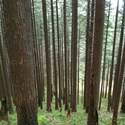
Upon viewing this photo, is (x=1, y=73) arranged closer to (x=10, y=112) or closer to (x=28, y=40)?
(x=10, y=112)

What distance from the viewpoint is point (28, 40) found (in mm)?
4645

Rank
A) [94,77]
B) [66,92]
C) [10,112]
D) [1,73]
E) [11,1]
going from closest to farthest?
[11,1] → [94,77] → [1,73] → [10,112] → [66,92]

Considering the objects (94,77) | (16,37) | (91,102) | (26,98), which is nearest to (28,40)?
(16,37)

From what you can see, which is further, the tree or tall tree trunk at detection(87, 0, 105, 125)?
tall tree trunk at detection(87, 0, 105, 125)

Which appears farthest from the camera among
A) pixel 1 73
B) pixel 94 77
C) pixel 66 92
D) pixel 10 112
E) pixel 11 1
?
pixel 66 92

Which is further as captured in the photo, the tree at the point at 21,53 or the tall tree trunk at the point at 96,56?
the tall tree trunk at the point at 96,56

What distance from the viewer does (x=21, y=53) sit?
4.53 m

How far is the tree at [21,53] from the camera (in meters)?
4.34

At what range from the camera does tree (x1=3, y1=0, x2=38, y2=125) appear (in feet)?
14.2

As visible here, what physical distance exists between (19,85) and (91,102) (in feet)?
5.32

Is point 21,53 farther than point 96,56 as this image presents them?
No

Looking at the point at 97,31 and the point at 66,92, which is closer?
the point at 97,31

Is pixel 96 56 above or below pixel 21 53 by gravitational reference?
below

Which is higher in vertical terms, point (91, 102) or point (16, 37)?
point (16, 37)
